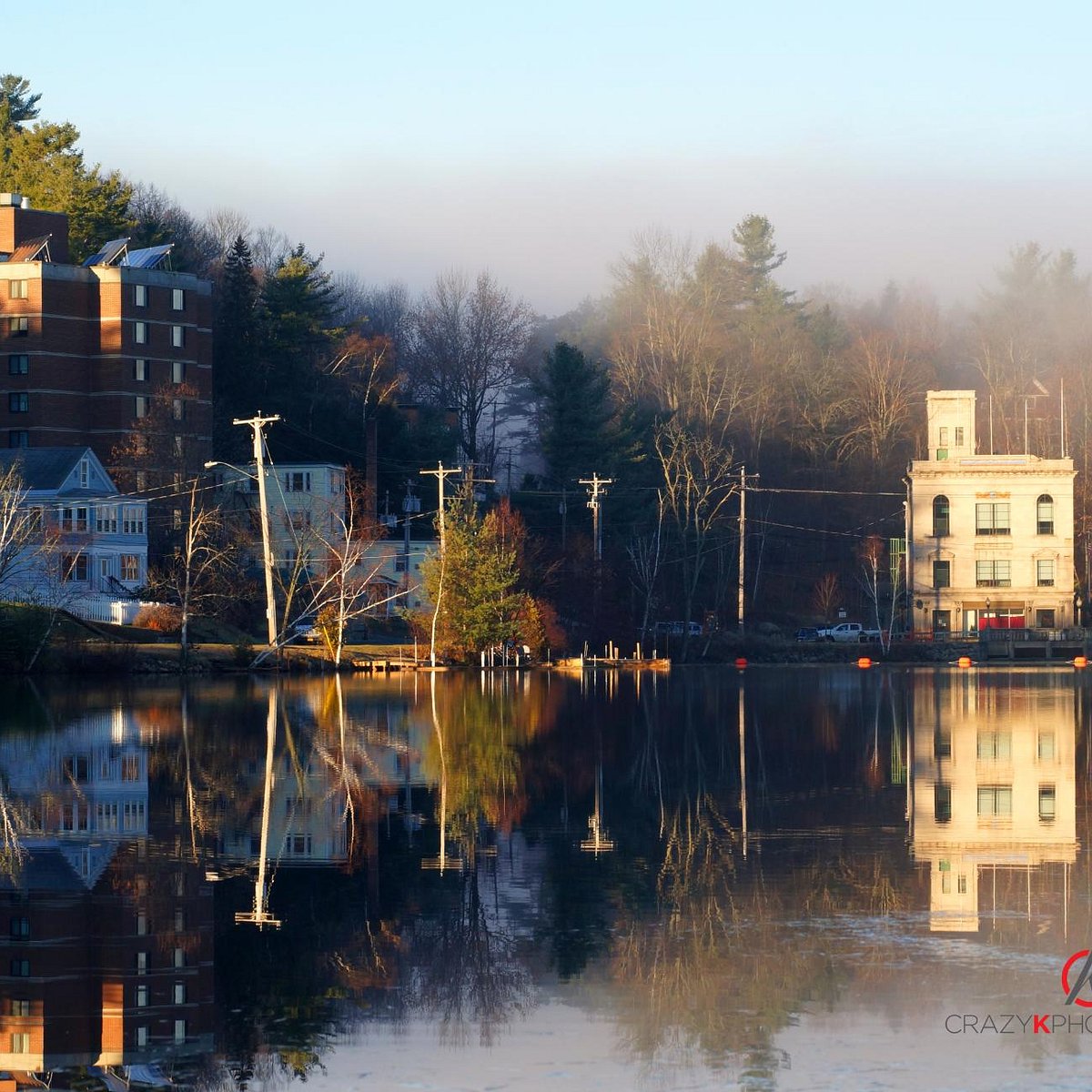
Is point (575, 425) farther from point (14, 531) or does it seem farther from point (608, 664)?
point (14, 531)

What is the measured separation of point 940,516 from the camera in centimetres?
10562

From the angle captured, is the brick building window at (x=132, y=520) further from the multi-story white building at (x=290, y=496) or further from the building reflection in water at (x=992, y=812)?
the building reflection in water at (x=992, y=812)

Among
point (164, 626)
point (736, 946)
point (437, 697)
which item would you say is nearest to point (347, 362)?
point (164, 626)

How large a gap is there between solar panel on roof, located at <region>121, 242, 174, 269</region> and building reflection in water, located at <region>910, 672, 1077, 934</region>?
209 ft

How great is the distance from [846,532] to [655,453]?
1860cm

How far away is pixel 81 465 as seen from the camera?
81.9 m

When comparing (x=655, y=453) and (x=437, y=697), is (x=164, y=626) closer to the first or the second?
(x=437, y=697)

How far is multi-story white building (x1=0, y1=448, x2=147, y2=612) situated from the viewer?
7794 cm

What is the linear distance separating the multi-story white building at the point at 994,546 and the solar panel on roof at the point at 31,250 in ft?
175

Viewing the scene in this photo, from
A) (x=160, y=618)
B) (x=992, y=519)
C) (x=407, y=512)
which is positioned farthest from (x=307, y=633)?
(x=992, y=519)

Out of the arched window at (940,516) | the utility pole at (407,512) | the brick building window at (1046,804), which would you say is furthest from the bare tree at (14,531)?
the arched window at (940,516)

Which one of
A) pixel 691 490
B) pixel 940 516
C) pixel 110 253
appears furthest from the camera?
pixel 940 516

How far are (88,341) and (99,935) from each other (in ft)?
275

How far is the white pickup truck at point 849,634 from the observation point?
100938 mm
